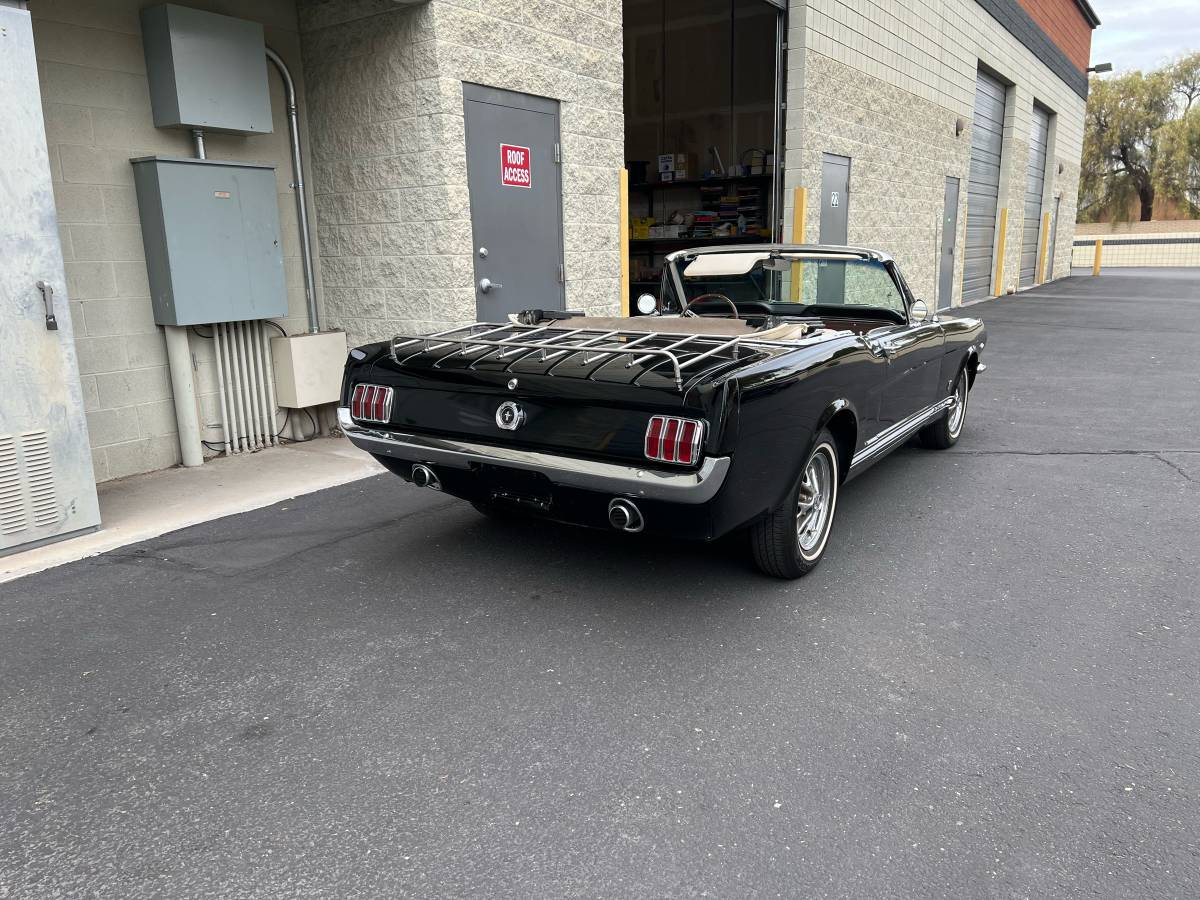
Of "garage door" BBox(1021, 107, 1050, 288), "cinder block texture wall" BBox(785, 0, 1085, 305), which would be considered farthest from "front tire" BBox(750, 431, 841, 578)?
"garage door" BBox(1021, 107, 1050, 288)

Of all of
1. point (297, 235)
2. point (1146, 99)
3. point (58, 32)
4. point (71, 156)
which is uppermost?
point (1146, 99)

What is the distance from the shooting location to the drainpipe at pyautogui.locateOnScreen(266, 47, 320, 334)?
6.62 metres

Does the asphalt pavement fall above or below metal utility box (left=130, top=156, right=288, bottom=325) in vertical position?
Answer: below

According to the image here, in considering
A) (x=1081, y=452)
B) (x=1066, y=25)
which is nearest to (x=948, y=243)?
(x=1081, y=452)

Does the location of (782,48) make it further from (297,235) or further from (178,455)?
(178,455)

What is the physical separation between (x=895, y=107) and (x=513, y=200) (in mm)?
9441

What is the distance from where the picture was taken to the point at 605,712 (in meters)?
2.88

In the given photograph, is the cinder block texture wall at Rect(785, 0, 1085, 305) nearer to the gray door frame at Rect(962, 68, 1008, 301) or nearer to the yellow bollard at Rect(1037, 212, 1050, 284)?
the gray door frame at Rect(962, 68, 1008, 301)

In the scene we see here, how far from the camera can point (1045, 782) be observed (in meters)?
2.50

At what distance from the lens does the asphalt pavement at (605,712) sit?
86.7 inches

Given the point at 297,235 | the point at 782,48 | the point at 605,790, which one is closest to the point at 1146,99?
the point at 782,48

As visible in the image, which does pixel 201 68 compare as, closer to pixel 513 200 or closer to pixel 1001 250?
pixel 513 200

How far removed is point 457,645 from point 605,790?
1064 millimetres

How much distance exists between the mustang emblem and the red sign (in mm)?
3795
